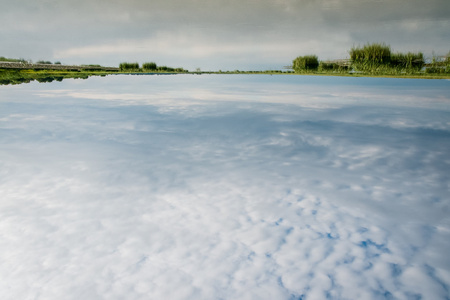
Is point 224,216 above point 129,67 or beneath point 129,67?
beneath

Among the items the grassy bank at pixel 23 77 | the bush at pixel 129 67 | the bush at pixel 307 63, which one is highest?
the bush at pixel 129 67

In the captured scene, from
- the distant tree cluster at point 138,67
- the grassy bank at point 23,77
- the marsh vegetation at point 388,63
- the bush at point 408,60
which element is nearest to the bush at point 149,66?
the distant tree cluster at point 138,67

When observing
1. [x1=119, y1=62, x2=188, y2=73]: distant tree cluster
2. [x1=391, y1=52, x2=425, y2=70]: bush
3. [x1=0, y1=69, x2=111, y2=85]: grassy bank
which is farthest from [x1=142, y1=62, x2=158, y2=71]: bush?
[x1=391, y1=52, x2=425, y2=70]: bush

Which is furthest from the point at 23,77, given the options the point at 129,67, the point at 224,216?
the point at 129,67

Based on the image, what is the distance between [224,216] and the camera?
5.75 metres

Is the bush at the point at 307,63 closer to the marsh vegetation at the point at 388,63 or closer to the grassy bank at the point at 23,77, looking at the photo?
the marsh vegetation at the point at 388,63

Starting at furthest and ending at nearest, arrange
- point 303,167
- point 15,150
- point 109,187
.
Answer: point 15,150 < point 303,167 < point 109,187

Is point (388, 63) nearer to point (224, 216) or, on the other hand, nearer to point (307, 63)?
point (307, 63)

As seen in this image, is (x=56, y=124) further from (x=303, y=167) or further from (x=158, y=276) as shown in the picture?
(x=158, y=276)

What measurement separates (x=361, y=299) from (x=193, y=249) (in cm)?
236

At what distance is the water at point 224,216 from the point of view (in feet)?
13.5

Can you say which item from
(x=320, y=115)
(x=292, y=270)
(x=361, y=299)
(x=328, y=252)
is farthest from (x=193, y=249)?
(x=320, y=115)

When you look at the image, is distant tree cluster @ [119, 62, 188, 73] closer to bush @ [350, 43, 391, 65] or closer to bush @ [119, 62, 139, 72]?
bush @ [119, 62, 139, 72]

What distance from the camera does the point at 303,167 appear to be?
8.67 m
